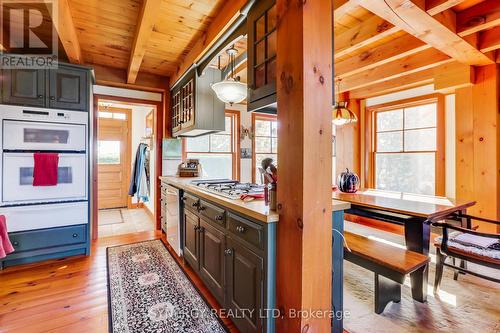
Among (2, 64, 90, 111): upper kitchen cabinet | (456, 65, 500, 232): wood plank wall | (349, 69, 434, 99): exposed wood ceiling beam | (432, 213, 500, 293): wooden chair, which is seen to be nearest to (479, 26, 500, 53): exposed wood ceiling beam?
(456, 65, 500, 232): wood plank wall

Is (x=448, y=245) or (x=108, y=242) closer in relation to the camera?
(x=448, y=245)

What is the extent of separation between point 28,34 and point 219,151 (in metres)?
3.03

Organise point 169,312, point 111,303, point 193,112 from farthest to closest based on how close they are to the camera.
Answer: point 193,112 → point 111,303 → point 169,312

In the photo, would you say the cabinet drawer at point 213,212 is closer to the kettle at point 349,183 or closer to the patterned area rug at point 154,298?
the patterned area rug at point 154,298

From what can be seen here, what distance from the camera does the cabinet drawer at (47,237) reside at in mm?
2719

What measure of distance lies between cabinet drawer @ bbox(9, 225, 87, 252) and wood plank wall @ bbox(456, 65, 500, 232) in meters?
5.10

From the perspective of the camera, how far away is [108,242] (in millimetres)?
3580

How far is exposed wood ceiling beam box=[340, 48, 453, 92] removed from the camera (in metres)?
3.09

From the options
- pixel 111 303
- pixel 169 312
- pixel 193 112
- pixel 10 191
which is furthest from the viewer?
pixel 193 112

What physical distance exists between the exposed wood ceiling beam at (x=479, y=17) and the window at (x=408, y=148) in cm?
198

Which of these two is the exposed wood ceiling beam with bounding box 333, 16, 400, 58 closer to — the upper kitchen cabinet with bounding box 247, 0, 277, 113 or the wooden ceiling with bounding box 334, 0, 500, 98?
the wooden ceiling with bounding box 334, 0, 500, 98

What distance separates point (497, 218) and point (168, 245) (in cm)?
425

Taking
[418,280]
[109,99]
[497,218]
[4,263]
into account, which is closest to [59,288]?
[4,263]

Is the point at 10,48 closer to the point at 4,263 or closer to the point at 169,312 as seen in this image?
the point at 4,263
